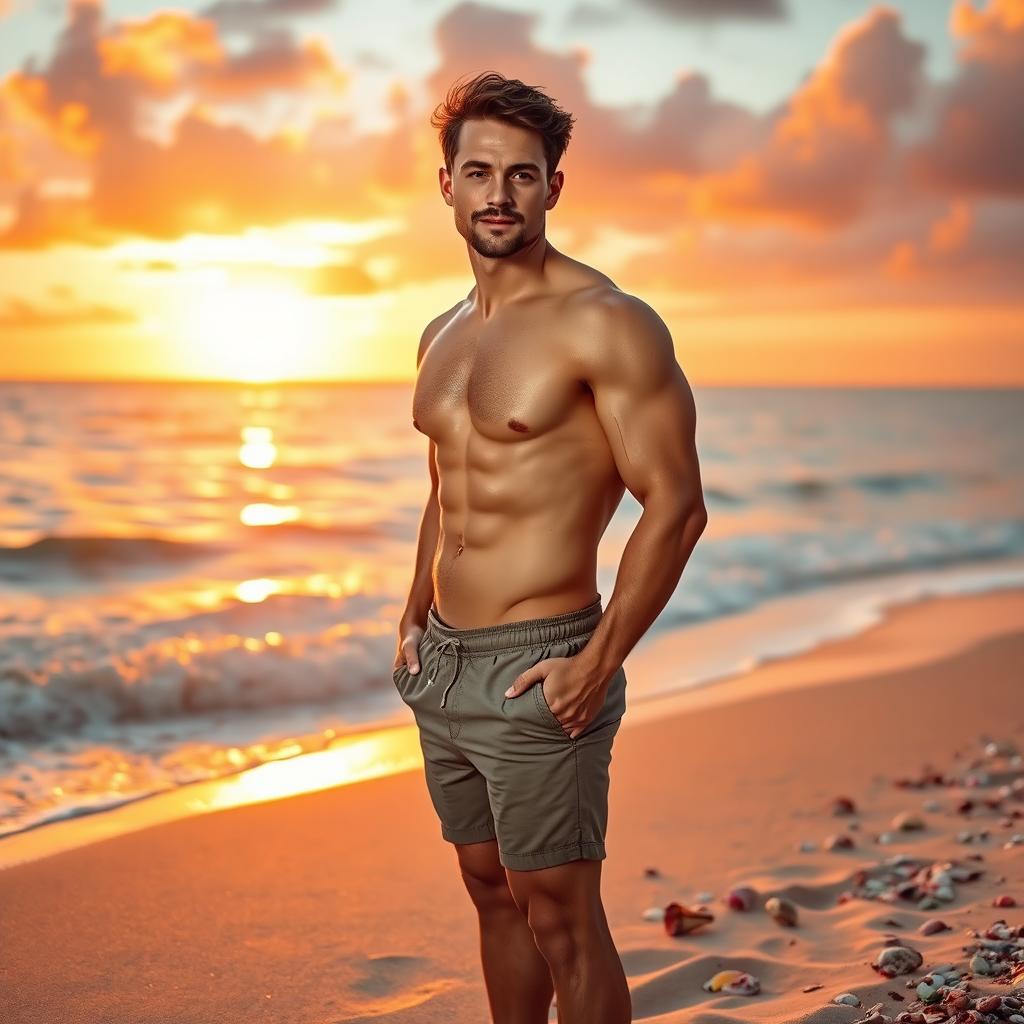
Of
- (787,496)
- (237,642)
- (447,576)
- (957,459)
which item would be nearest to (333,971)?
(447,576)

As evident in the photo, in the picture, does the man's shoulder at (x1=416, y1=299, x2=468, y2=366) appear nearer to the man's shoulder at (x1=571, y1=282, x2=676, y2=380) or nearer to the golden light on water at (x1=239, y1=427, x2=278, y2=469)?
the man's shoulder at (x1=571, y1=282, x2=676, y2=380)

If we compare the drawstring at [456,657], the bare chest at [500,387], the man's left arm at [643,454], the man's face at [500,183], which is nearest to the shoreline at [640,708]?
the drawstring at [456,657]

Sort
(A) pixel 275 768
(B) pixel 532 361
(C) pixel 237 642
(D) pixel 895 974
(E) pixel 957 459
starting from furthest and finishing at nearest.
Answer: (E) pixel 957 459, (C) pixel 237 642, (A) pixel 275 768, (D) pixel 895 974, (B) pixel 532 361

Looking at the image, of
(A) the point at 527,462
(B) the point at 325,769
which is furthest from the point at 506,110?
(B) the point at 325,769

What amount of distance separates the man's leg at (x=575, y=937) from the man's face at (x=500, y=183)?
1.37m

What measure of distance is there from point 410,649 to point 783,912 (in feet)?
6.27

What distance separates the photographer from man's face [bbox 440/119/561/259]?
268cm

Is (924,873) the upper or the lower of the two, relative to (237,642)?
lower

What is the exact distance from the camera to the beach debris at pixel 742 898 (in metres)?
4.33

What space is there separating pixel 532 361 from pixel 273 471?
22.6m

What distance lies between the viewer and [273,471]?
24703 millimetres

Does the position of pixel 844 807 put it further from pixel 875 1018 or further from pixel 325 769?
pixel 325 769

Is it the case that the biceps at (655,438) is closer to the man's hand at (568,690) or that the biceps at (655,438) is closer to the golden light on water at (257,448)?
the man's hand at (568,690)

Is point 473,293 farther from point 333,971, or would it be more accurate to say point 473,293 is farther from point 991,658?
point 991,658
